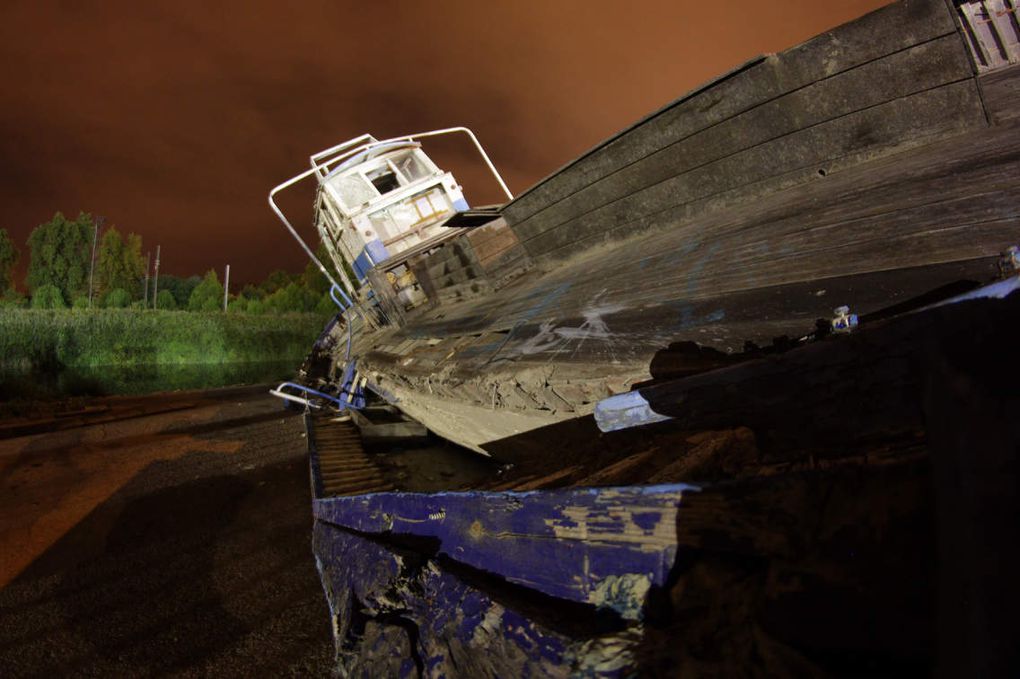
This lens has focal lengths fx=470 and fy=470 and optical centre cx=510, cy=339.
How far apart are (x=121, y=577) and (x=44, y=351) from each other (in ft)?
102

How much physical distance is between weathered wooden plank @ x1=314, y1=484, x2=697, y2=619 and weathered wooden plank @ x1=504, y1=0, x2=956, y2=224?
3.21 m

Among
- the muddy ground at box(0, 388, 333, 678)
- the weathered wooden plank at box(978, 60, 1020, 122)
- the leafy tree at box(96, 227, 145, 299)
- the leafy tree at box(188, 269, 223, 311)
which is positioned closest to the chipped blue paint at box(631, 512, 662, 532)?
the muddy ground at box(0, 388, 333, 678)

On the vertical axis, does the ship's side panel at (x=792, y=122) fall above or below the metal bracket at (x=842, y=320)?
above

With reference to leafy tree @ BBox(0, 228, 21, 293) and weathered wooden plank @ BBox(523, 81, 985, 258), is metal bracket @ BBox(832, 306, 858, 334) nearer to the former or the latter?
weathered wooden plank @ BBox(523, 81, 985, 258)

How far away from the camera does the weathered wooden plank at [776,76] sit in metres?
2.61

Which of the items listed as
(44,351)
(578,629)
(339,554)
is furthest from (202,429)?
(44,351)

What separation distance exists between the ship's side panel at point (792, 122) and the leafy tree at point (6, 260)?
242 ft

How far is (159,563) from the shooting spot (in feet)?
14.4

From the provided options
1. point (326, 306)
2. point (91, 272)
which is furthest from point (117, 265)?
point (326, 306)

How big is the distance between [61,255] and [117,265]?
5.78m

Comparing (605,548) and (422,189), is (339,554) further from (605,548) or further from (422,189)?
(422,189)

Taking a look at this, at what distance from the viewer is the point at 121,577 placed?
4.16 meters

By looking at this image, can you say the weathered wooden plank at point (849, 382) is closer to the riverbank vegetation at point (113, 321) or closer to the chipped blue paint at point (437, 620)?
the chipped blue paint at point (437, 620)

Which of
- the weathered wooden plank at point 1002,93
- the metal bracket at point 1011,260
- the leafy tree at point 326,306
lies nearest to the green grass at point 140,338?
the leafy tree at point 326,306
